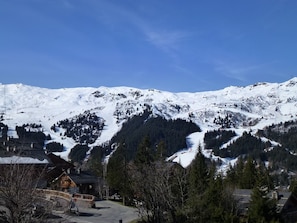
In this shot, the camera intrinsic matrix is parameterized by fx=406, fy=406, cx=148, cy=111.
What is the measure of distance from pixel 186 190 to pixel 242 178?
32.7 m

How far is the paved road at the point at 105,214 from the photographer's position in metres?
41.7

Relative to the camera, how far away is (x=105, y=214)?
46.8 metres

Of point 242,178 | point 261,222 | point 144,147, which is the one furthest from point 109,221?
point 242,178

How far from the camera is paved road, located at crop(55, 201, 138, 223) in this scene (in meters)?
41.7

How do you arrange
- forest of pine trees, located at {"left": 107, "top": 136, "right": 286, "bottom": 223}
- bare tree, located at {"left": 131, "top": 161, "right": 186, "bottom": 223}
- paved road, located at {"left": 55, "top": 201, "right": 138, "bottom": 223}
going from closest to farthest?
bare tree, located at {"left": 131, "top": 161, "right": 186, "bottom": 223} < forest of pine trees, located at {"left": 107, "top": 136, "right": 286, "bottom": 223} < paved road, located at {"left": 55, "top": 201, "right": 138, "bottom": 223}

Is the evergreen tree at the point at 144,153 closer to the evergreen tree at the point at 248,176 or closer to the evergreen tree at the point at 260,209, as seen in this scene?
the evergreen tree at the point at 248,176

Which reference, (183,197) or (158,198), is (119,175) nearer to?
(183,197)

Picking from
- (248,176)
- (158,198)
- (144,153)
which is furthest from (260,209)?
(248,176)

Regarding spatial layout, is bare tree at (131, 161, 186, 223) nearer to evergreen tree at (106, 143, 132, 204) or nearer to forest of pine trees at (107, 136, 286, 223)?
forest of pine trees at (107, 136, 286, 223)

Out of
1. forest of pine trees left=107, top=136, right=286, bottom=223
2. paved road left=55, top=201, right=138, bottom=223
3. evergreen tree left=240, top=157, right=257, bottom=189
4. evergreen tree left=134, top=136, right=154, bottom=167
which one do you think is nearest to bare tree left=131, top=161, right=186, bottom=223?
forest of pine trees left=107, top=136, right=286, bottom=223

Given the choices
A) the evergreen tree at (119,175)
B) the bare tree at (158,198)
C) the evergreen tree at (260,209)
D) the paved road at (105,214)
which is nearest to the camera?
the bare tree at (158,198)

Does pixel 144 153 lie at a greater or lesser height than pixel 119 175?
greater

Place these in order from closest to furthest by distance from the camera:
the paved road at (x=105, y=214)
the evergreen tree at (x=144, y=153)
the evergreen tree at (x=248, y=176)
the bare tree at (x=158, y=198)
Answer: the bare tree at (x=158, y=198) → the paved road at (x=105, y=214) → the evergreen tree at (x=144, y=153) → the evergreen tree at (x=248, y=176)

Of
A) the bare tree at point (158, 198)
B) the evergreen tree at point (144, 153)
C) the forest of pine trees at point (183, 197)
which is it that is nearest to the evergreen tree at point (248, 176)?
the forest of pine trees at point (183, 197)
